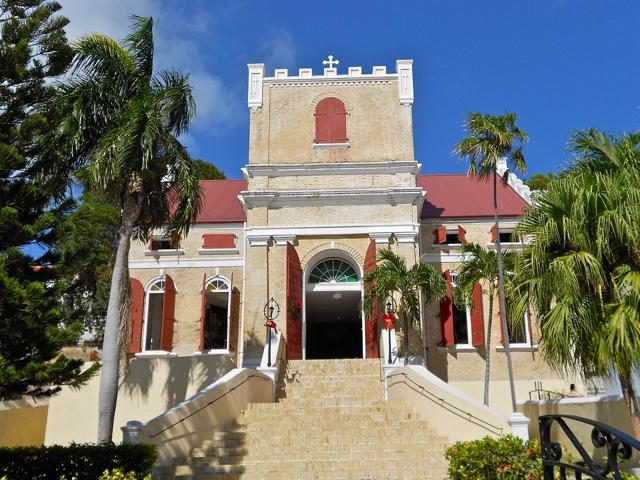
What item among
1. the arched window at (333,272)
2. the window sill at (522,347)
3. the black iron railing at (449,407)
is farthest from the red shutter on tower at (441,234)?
the black iron railing at (449,407)

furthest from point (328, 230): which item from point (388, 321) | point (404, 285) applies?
point (388, 321)

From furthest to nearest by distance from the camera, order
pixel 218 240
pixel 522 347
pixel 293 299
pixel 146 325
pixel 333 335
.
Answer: pixel 333 335 → pixel 218 240 → pixel 146 325 → pixel 522 347 → pixel 293 299

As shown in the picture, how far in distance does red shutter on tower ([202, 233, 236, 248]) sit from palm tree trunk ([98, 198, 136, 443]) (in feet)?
37.8

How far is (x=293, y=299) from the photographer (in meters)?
20.5

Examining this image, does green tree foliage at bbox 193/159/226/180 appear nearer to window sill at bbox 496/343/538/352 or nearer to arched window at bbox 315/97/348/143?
arched window at bbox 315/97/348/143

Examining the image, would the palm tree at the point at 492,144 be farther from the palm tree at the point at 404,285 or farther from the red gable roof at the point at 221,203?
the red gable roof at the point at 221,203

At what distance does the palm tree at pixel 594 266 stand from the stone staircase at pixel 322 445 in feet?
13.7

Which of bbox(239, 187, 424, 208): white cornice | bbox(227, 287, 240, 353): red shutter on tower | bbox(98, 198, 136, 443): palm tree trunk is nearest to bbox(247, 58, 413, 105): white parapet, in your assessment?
bbox(239, 187, 424, 208): white cornice

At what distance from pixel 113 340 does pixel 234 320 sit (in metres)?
11.9

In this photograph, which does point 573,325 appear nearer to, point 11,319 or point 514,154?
point 514,154

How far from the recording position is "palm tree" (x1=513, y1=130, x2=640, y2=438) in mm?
8570

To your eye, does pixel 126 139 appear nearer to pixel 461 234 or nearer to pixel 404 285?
pixel 404 285

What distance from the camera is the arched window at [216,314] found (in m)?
24.3

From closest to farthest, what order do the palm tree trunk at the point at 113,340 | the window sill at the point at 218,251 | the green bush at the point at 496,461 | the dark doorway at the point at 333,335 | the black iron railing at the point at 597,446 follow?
the black iron railing at the point at 597,446
the green bush at the point at 496,461
the palm tree trunk at the point at 113,340
the window sill at the point at 218,251
the dark doorway at the point at 333,335
